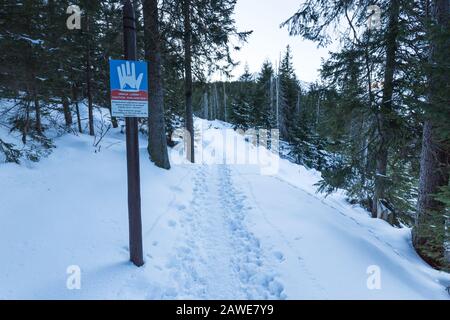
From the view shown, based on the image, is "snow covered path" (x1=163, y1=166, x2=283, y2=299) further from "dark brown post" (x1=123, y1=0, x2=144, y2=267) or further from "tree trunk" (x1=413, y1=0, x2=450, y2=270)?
"tree trunk" (x1=413, y1=0, x2=450, y2=270)

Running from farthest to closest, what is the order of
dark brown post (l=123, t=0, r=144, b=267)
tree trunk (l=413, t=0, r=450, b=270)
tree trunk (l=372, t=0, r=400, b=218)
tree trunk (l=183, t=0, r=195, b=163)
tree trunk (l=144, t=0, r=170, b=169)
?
tree trunk (l=183, t=0, r=195, b=163)
tree trunk (l=144, t=0, r=170, b=169)
tree trunk (l=372, t=0, r=400, b=218)
tree trunk (l=413, t=0, r=450, b=270)
dark brown post (l=123, t=0, r=144, b=267)

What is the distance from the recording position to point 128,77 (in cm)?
351

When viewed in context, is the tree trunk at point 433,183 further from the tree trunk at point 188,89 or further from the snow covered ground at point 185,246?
the tree trunk at point 188,89

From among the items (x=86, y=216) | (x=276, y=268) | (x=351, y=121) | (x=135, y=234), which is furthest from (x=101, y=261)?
(x=351, y=121)

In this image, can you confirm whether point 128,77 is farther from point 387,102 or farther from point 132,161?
point 387,102

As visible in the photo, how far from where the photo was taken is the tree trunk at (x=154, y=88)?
7391 mm

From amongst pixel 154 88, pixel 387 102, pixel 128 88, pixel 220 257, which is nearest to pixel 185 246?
pixel 220 257

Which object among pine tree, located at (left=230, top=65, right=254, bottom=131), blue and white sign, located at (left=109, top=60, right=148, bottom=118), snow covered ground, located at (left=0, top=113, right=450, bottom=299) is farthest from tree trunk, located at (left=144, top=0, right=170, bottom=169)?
pine tree, located at (left=230, top=65, right=254, bottom=131)

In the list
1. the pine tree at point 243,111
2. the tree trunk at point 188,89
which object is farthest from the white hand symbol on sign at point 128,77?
the pine tree at point 243,111

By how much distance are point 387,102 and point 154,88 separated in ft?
22.1

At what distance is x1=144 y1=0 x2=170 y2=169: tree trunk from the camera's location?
7391 millimetres

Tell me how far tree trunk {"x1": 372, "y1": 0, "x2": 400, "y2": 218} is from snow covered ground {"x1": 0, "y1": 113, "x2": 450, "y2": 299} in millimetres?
1266

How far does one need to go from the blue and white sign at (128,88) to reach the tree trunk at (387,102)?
4.82 meters
